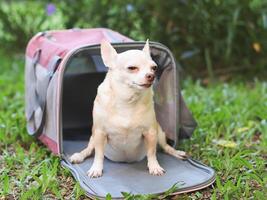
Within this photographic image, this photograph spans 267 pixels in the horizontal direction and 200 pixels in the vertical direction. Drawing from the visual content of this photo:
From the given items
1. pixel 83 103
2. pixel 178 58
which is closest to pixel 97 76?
pixel 83 103

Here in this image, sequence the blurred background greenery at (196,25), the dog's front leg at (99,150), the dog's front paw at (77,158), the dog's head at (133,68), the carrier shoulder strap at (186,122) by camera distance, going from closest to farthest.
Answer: the dog's head at (133,68) < the dog's front leg at (99,150) < the dog's front paw at (77,158) < the carrier shoulder strap at (186,122) < the blurred background greenery at (196,25)

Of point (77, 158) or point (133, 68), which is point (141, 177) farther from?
point (133, 68)

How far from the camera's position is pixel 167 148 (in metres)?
3.34

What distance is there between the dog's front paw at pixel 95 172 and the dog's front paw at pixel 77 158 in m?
0.20

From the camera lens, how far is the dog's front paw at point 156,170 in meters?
3.00

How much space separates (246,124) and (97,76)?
110 centimetres

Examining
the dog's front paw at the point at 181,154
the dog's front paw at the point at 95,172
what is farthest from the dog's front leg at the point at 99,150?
the dog's front paw at the point at 181,154

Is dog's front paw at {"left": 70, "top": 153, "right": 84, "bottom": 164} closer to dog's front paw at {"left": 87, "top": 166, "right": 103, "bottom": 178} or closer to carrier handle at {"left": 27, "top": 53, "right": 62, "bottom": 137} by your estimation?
dog's front paw at {"left": 87, "top": 166, "right": 103, "bottom": 178}

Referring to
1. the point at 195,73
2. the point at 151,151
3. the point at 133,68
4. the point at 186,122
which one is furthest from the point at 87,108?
the point at 195,73

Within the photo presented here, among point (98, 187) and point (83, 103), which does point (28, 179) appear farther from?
point (83, 103)

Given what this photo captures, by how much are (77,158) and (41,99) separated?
488 mm

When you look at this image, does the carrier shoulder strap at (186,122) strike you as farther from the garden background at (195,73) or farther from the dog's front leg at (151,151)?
the dog's front leg at (151,151)

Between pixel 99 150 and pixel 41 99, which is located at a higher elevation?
pixel 41 99

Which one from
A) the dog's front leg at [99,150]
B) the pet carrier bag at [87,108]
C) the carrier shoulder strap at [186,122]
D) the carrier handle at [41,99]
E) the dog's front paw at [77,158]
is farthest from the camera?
the carrier shoulder strap at [186,122]
